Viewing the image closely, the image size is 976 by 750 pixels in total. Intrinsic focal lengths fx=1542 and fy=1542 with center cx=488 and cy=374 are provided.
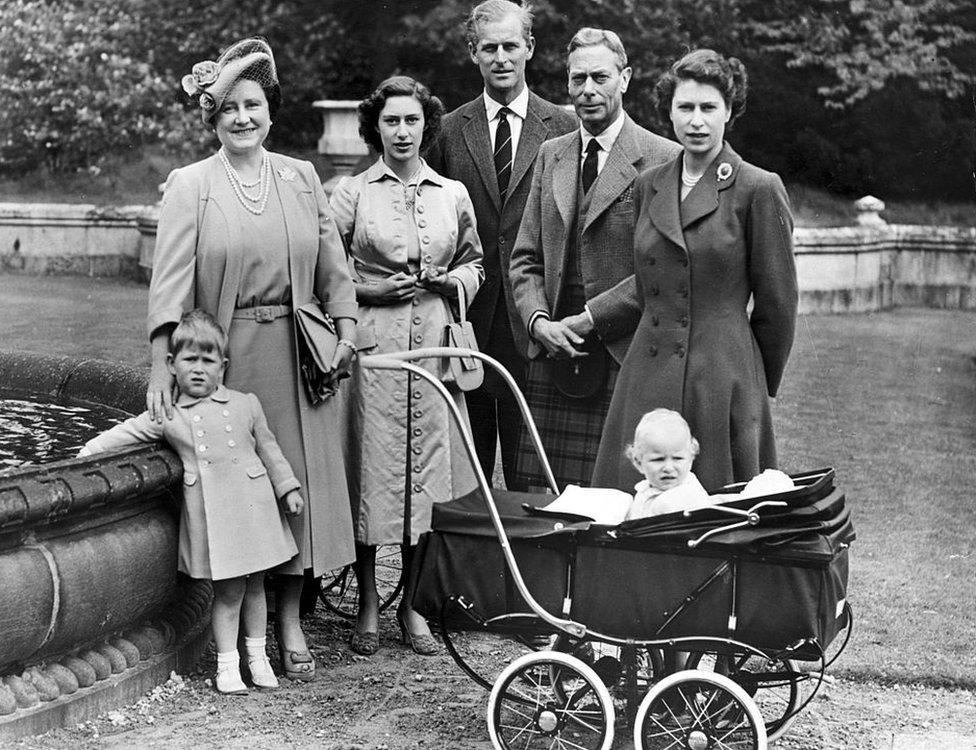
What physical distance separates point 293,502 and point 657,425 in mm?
1254

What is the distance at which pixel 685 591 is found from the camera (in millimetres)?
3953

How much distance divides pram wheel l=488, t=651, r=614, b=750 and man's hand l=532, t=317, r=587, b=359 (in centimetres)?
124

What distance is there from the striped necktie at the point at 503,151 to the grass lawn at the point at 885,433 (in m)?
2.08

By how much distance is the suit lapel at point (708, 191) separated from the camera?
4441 mm

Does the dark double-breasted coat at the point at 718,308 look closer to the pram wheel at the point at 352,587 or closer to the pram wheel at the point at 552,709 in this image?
the pram wheel at the point at 552,709

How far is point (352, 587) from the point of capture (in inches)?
243

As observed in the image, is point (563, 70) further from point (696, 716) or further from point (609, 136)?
point (696, 716)

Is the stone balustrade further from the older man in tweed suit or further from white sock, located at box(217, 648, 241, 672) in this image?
white sock, located at box(217, 648, 241, 672)

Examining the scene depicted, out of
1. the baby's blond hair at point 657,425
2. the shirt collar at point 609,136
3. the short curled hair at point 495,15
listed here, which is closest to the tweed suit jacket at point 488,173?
the short curled hair at point 495,15

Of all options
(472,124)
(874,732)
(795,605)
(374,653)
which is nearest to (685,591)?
(795,605)

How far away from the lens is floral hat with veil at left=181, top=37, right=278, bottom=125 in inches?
188

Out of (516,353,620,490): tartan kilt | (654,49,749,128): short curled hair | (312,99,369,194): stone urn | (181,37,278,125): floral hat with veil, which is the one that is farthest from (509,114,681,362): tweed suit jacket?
(312,99,369,194): stone urn

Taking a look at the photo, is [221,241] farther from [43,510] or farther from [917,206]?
[917,206]

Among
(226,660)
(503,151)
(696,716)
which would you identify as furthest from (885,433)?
(696,716)
